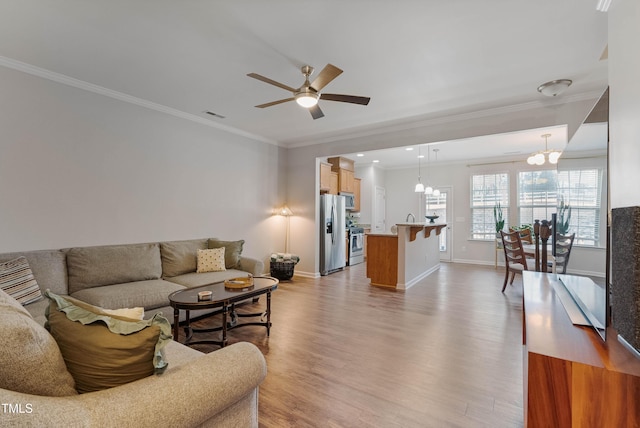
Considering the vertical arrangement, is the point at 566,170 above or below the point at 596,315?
above

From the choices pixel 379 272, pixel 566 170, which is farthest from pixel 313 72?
pixel 379 272

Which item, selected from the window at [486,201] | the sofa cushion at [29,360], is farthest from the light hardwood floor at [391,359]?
the window at [486,201]

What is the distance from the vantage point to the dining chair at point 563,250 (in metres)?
1.83

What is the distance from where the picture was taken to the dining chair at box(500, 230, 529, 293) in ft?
15.0

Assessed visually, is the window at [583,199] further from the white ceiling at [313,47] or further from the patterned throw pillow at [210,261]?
the patterned throw pillow at [210,261]

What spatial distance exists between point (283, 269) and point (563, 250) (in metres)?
4.22

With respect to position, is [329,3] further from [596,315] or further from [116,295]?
[116,295]

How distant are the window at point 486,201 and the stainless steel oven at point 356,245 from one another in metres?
2.90

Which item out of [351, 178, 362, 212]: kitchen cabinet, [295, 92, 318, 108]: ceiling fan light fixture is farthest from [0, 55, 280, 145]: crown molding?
[351, 178, 362, 212]: kitchen cabinet

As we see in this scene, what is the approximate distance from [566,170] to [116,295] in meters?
3.87

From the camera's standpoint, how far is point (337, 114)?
436cm

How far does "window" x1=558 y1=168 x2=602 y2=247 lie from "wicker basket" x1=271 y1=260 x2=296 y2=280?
14.0ft

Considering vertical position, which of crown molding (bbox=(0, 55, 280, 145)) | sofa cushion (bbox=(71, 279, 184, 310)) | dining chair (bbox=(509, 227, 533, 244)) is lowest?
sofa cushion (bbox=(71, 279, 184, 310))

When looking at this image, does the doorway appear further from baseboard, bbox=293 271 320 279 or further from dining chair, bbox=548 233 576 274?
dining chair, bbox=548 233 576 274
